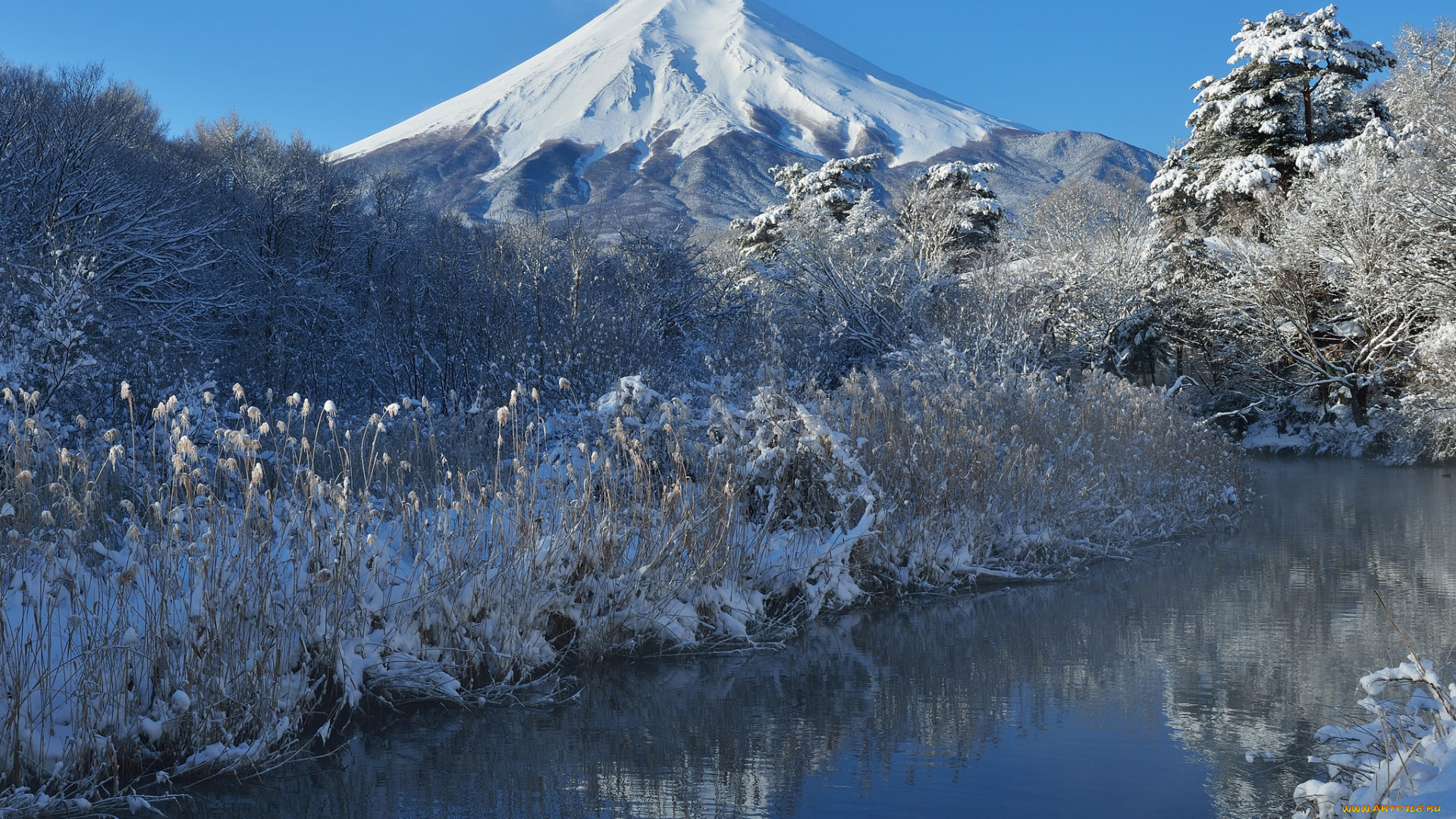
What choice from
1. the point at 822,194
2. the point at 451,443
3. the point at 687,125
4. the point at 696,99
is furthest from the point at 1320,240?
the point at 696,99

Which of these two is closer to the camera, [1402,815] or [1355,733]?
[1402,815]

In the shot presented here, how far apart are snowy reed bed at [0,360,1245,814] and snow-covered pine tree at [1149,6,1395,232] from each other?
14.7m

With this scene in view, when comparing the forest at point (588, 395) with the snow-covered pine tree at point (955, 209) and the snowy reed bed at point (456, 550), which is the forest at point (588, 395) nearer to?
the snowy reed bed at point (456, 550)

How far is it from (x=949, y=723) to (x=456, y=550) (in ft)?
8.00

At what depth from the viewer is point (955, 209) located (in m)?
23.7

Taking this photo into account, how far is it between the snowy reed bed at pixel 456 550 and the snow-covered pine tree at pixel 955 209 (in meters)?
12.9

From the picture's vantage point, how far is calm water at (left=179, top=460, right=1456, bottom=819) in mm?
3949

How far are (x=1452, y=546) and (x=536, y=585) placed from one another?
8.02 metres

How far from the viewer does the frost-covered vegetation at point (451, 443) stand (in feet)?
13.4

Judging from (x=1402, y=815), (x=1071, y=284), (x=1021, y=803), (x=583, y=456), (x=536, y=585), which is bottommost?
(x=1021, y=803)

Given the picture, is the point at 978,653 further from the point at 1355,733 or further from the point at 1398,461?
the point at 1398,461

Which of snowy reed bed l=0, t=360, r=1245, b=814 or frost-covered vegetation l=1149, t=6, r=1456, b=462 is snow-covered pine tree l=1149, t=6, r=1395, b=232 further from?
snowy reed bed l=0, t=360, r=1245, b=814

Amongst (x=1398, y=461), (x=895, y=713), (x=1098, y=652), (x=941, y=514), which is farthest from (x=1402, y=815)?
(x=1398, y=461)

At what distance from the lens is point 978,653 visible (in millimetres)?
5984
